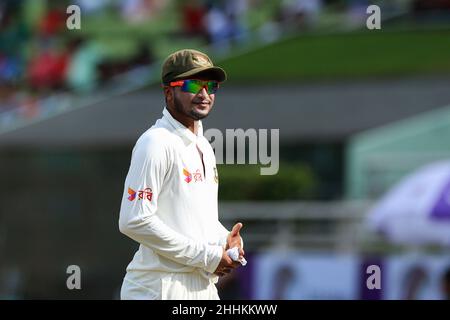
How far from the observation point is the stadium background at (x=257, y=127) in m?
15.2

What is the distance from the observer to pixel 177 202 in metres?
5.23

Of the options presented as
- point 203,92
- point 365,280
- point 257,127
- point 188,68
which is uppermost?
point 257,127

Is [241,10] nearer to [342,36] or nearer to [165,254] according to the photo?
[342,36]

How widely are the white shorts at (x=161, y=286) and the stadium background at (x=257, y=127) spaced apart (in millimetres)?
8187

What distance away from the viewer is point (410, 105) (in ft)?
60.5

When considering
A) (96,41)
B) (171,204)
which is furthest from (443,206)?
(96,41)

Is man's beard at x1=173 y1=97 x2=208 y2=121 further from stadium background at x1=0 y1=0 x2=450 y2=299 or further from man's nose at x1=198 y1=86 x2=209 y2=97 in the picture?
stadium background at x1=0 y1=0 x2=450 y2=299

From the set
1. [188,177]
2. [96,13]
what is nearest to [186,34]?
[96,13]

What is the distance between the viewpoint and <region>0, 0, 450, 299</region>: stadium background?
1521 cm

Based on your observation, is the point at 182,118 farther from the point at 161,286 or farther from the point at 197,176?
the point at 161,286

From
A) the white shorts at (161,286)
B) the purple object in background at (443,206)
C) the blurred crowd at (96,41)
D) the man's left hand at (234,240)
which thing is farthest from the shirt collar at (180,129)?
the blurred crowd at (96,41)

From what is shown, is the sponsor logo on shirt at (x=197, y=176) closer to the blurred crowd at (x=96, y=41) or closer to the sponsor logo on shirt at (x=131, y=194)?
the sponsor logo on shirt at (x=131, y=194)

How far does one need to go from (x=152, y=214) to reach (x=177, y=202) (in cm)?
15
